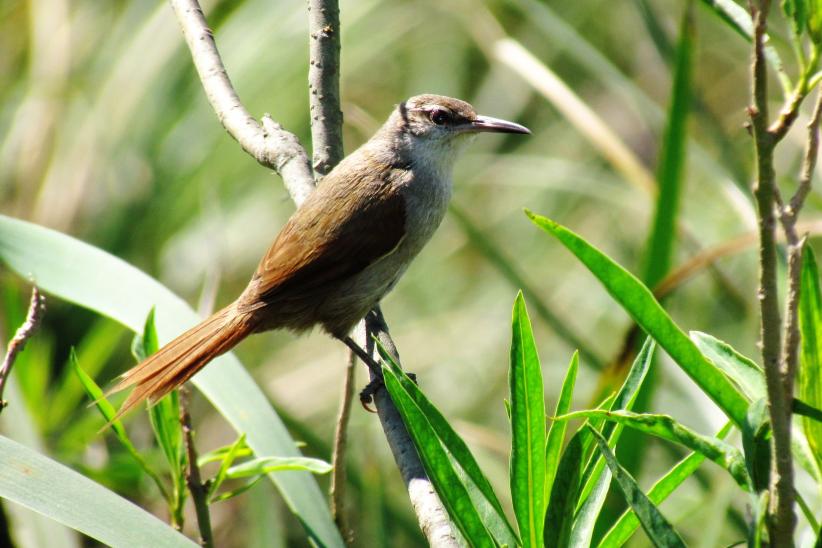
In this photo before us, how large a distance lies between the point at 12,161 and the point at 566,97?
290cm

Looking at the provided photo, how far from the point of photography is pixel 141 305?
2275 millimetres

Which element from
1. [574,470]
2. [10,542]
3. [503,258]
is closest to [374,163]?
[503,258]

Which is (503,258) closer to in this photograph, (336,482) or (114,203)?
(336,482)

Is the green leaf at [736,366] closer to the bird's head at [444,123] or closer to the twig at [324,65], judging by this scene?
the twig at [324,65]

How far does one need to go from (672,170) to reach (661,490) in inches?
51.2

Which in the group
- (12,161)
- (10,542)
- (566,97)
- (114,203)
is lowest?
(10,542)

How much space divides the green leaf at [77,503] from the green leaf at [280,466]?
339mm

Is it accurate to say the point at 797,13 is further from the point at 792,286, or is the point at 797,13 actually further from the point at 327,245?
the point at 327,245

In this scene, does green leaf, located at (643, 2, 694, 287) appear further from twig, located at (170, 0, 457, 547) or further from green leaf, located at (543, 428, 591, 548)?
green leaf, located at (543, 428, 591, 548)

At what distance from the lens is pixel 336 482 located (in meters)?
2.18

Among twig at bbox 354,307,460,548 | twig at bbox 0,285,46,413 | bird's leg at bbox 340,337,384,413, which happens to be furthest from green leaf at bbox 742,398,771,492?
bird's leg at bbox 340,337,384,413

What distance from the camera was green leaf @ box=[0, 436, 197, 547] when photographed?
1526mm

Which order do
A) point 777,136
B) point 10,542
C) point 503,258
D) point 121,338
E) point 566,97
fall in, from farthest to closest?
point 121,338
point 566,97
point 503,258
point 10,542
point 777,136

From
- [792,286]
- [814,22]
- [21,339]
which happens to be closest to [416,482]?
[21,339]
